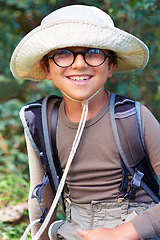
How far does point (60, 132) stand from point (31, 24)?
9.39ft

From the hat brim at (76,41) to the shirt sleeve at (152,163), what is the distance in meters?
0.32

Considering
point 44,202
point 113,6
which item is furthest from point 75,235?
point 113,6

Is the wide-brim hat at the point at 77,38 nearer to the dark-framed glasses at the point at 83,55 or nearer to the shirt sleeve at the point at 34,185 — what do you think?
the dark-framed glasses at the point at 83,55

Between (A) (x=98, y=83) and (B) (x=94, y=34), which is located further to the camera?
(A) (x=98, y=83)

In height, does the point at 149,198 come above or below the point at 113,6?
below

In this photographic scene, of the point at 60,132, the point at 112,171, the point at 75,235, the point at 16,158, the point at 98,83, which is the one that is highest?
the point at 98,83

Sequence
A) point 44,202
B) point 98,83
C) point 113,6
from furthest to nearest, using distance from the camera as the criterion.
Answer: point 113,6
point 44,202
point 98,83

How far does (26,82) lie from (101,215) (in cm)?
273

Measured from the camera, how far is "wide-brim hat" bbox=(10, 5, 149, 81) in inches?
73.9

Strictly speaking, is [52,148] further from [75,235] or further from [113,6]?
[113,6]

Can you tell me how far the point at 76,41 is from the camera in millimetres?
1863

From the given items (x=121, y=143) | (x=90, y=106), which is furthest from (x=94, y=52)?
(x=121, y=143)

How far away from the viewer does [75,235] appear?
2109mm

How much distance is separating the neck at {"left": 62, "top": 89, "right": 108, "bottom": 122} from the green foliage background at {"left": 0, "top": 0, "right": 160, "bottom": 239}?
1134 millimetres
